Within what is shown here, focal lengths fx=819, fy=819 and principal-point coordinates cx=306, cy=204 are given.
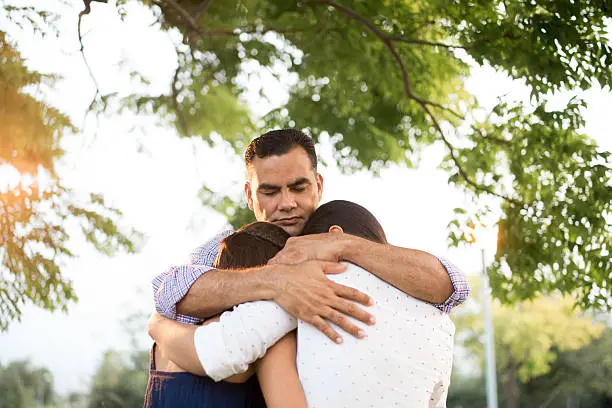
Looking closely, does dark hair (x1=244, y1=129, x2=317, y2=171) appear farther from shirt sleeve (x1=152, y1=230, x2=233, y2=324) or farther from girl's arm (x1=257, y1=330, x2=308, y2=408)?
girl's arm (x1=257, y1=330, x2=308, y2=408)

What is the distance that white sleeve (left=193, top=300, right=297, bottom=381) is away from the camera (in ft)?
Result: 8.06

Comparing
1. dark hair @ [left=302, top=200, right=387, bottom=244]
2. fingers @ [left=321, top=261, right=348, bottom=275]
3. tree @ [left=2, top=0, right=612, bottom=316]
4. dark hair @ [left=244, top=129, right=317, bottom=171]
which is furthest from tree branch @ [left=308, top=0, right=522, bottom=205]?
fingers @ [left=321, top=261, right=348, bottom=275]

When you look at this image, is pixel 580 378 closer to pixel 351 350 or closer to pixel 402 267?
pixel 402 267

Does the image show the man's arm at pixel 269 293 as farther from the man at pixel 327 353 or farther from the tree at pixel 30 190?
the tree at pixel 30 190

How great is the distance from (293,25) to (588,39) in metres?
3.54

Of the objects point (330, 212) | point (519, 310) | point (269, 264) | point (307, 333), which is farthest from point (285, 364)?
point (519, 310)

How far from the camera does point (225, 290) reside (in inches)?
102

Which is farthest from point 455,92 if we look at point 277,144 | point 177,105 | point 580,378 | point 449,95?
point 580,378

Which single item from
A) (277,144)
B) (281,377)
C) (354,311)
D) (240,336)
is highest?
(277,144)

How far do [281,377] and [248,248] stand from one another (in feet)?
1.61

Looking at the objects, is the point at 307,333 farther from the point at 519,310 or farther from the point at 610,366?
the point at 610,366

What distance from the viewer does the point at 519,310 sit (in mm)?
36438

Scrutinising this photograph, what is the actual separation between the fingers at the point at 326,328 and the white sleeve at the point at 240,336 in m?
0.10

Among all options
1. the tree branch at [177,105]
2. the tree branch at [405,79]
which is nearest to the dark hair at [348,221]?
the tree branch at [405,79]
